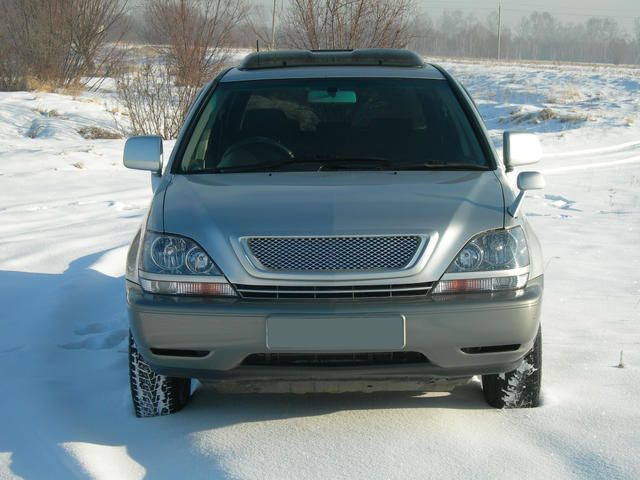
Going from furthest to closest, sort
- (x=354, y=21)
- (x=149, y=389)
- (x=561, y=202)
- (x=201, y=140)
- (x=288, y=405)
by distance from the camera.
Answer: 1. (x=354, y=21)
2. (x=561, y=202)
3. (x=201, y=140)
4. (x=288, y=405)
5. (x=149, y=389)

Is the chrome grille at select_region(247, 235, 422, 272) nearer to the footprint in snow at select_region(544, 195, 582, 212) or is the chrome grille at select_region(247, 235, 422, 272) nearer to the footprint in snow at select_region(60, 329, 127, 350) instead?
the footprint in snow at select_region(60, 329, 127, 350)

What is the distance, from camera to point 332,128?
4477 mm

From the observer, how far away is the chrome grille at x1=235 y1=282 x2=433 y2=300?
3.33m

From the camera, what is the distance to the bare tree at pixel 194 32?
60.8ft

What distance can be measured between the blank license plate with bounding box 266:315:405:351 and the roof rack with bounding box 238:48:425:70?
2081mm

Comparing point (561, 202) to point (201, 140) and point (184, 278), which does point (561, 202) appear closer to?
point (201, 140)

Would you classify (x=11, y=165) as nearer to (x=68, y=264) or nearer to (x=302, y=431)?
(x=68, y=264)

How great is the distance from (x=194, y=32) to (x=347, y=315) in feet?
54.9

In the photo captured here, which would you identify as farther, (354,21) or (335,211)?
(354,21)

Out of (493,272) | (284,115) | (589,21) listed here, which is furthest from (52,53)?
(589,21)

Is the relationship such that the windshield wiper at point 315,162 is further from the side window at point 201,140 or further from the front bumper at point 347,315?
the front bumper at point 347,315

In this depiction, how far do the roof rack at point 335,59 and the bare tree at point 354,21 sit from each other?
10.8 m

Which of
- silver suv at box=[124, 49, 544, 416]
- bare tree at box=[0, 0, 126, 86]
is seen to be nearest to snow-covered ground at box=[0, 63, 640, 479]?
silver suv at box=[124, 49, 544, 416]

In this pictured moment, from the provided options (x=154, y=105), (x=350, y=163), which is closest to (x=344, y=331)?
(x=350, y=163)
